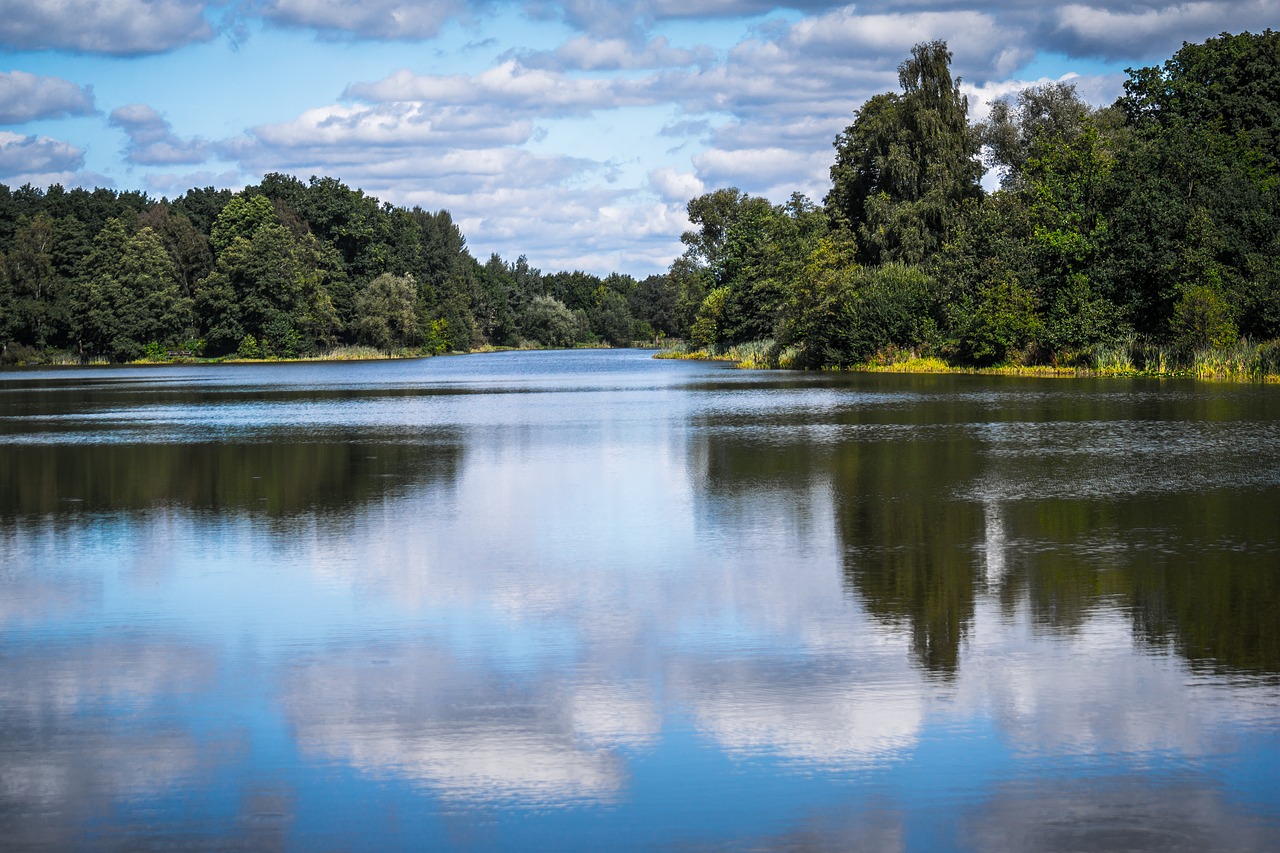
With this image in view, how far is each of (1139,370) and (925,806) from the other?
51538mm

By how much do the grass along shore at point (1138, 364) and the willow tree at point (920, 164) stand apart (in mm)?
8096

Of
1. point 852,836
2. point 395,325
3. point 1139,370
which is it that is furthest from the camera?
point 395,325

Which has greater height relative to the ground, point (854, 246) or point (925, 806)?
point (854, 246)

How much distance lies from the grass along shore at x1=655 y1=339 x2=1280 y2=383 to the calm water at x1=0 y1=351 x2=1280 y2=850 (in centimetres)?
2917

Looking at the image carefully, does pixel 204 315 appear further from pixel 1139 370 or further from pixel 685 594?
pixel 685 594

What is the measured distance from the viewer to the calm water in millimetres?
5887

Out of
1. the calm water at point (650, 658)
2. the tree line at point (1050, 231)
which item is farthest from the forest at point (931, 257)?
the calm water at point (650, 658)

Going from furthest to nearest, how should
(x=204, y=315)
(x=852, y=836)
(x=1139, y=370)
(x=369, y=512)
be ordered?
(x=204, y=315) → (x=1139, y=370) → (x=369, y=512) → (x=852, y=836)

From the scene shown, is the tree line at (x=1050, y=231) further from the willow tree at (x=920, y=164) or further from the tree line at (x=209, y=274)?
the tree line at (x=209, y=274)

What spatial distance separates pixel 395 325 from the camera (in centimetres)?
13025

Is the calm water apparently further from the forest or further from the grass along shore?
the forest

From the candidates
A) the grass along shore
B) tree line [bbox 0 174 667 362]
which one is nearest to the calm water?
the grass along shore

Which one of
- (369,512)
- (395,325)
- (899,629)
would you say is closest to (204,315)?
(395,325)

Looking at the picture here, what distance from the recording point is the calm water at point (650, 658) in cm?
589
